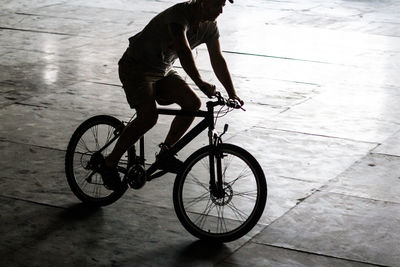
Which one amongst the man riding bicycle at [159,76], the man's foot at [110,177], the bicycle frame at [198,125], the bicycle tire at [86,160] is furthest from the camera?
the bicycle tire at [86,160]

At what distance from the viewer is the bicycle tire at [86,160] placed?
256 inches

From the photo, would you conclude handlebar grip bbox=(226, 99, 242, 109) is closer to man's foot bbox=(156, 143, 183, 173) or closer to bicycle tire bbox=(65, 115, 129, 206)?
man's foot bbox=(156, 143, 183, 173)

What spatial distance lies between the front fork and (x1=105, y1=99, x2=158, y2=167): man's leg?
1.76 feet

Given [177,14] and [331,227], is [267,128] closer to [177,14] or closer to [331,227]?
[331,227]

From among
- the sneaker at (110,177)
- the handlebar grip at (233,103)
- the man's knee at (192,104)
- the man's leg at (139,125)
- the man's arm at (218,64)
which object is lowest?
the sneaker at (110,177)

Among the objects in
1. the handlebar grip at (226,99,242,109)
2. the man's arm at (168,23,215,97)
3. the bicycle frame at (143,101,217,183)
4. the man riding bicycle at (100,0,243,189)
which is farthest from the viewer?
the man riding bicycle at (100,0,243,189)

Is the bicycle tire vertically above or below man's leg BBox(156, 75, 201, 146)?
below

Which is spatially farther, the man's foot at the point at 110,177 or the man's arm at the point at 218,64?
the man's foot at the point at 110,177

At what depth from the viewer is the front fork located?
227 inches

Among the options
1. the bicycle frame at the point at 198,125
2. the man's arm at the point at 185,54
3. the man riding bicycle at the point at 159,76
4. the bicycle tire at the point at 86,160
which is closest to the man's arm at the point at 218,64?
the man riding bicycle at the point at 159,76

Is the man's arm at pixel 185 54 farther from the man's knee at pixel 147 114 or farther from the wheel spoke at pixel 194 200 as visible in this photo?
the wheel spoke at pixel 194 200

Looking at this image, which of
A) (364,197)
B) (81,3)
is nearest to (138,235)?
(364,197)

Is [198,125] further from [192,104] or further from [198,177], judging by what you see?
[198,177]

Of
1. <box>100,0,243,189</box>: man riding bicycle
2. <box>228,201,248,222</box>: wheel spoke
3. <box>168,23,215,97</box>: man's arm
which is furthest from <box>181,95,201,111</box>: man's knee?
<box>228,201,248,222</box>: wheel spoke
